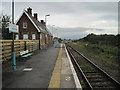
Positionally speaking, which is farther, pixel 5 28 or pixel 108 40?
pixel 108 40

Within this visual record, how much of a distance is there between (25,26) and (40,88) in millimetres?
21091

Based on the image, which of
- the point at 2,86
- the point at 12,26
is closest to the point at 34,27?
the point at 12,26

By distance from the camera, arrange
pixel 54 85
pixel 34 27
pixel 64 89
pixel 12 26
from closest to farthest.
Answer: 1. pixel 64 89
2. pixel 54 85
3. pixel 12 26
4. pixel 34 27

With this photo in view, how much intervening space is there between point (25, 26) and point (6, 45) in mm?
15134

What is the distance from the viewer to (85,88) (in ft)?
17.4

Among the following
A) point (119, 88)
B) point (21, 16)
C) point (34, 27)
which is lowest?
point (119, 88)

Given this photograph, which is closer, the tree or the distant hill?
the tree

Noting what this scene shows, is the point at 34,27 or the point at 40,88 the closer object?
the point at 40,88

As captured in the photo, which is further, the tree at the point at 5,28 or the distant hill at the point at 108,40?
the distant hill at the point at 108,40

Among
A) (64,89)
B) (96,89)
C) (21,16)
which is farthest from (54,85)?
(21,16)

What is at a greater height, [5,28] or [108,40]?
[5,28]

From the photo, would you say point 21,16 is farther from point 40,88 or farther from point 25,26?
point 40,88

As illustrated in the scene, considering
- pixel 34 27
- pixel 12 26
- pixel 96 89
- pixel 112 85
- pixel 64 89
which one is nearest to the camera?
pixel 64 89

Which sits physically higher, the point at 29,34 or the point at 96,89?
the point at 29,34
